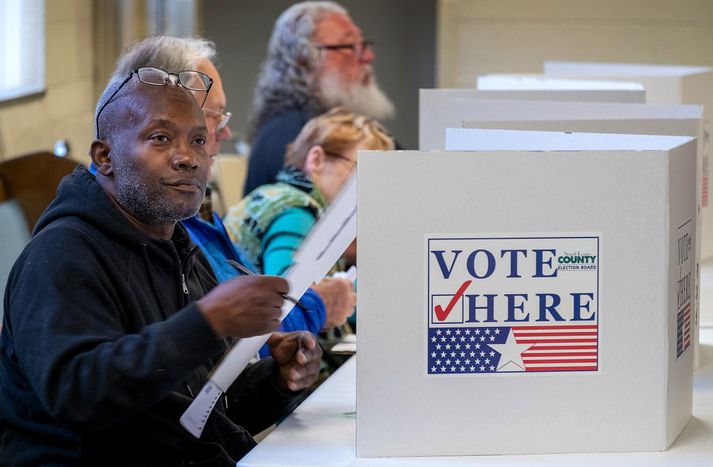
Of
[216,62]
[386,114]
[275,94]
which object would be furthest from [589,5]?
[216,62]

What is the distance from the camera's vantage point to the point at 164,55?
1.88 metres

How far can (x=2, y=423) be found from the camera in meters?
1.37

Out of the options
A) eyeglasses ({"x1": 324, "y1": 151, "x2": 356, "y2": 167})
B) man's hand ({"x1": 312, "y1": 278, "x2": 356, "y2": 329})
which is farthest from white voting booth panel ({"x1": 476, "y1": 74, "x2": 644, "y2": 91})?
man's hand ({"x1": 312, "y1": 278, "x2": 356, "y2": 329})

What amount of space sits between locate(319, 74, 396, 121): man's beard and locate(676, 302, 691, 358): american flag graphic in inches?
94.3

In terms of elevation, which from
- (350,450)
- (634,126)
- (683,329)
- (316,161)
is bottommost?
(350,450)

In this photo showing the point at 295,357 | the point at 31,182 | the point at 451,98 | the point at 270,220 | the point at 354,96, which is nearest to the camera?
the point at 295,357

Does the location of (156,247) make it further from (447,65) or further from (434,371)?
(447,65)

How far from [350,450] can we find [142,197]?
41 centimetres

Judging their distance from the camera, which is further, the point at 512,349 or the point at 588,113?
the point at 588,113

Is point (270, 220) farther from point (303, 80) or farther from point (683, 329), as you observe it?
point (303, 80)

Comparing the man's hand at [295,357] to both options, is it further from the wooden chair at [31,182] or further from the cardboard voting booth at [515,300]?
the wooden chair at [31,182]

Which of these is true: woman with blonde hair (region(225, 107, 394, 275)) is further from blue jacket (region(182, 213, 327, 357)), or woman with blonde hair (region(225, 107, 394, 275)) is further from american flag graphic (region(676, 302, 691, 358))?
american flag graphic (region(676, 302, 691, 358))

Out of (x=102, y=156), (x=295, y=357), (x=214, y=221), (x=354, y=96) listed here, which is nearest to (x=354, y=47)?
(x=354, y=96)

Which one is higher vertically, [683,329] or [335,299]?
[683,329]
